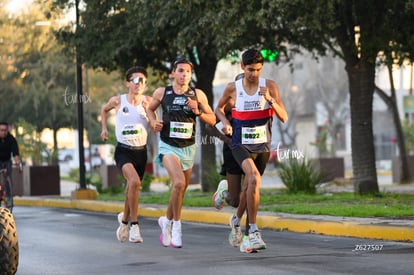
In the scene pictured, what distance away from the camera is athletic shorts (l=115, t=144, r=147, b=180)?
12516 millimetres

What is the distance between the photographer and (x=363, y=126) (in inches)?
833

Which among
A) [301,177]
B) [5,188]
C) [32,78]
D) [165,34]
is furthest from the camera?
[32,78]

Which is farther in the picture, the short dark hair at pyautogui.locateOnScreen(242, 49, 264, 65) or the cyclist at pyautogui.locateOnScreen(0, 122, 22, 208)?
the cyclist at pyautogui.locateOnScreen(0, 122, 22, 208)

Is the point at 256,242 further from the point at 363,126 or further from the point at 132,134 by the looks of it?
the point at 363,126

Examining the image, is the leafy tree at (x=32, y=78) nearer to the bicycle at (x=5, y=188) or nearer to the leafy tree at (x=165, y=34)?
the leafy tree at (x=165, y=34)

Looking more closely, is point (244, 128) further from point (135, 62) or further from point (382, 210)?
point (135, 62)

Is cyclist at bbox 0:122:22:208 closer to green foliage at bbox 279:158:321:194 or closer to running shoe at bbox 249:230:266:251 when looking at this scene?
green foliage at bbox 279:158:321:194

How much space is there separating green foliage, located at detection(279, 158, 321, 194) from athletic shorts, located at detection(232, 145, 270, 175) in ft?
37.8

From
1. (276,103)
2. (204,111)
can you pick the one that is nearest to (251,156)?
(276,103)

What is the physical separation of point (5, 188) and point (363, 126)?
7.20m

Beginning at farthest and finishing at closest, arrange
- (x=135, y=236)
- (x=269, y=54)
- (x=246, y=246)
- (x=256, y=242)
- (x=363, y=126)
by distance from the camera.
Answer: (x=269, y=54), (x=363, y=126), (x=135, y=236), (x=246, y=246), (x=256, y=242)

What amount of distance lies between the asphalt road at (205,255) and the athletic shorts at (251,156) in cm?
96

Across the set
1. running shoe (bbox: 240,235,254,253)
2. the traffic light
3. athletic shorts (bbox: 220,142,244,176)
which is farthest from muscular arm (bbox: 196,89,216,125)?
the traffic light

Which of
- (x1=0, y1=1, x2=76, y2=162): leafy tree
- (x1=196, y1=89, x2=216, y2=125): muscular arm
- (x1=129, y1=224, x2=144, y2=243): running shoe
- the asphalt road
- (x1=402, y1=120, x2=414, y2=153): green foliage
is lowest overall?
the asphalt road
